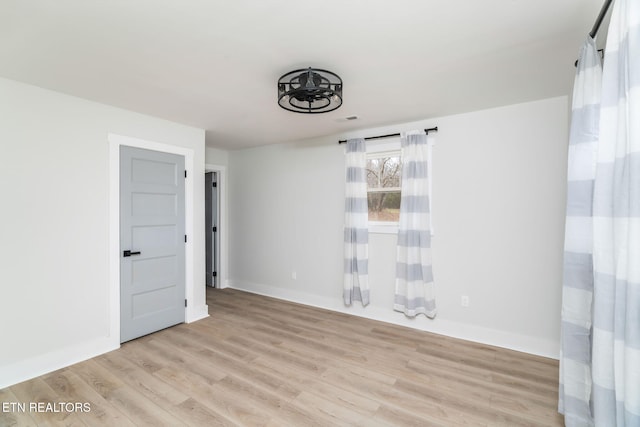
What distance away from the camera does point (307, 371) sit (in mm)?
2635

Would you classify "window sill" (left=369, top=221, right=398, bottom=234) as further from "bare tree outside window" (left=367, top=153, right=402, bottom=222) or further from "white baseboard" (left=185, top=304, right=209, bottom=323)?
"white baseboard" (left=185, top=304, right=209, bottom=323)

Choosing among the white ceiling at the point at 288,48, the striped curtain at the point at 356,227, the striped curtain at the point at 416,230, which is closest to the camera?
the white ceiling at the point at 288,48

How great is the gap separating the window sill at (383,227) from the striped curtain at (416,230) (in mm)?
172

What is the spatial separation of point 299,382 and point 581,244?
2214 mm

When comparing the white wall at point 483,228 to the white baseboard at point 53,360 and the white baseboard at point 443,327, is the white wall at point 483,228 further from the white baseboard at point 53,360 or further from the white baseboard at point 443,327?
the white baseboard at point 53,360

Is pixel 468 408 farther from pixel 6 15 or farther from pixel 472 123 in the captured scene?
pixel 6 15

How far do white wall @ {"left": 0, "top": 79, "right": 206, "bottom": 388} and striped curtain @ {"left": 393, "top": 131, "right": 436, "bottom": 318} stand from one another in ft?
10.5

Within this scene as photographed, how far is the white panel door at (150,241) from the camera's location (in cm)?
320

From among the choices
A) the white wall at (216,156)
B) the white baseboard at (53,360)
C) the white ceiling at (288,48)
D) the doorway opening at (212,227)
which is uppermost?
the white ceiling at (288,48)

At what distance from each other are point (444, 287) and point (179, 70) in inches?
135

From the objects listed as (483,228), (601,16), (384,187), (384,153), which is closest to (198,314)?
(384,187)

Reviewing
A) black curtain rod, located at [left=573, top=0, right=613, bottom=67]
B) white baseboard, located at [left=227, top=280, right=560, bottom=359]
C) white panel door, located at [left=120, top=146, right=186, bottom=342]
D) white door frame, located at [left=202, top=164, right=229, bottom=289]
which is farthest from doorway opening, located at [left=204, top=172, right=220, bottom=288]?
black curtain rod, located at [left=573, top=0, right=613, bottom=67]

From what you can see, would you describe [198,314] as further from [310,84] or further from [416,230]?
[310,84]

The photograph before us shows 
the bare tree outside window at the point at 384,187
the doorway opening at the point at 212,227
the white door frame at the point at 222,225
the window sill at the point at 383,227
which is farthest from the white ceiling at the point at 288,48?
the doorway opening at the point at 212,227
